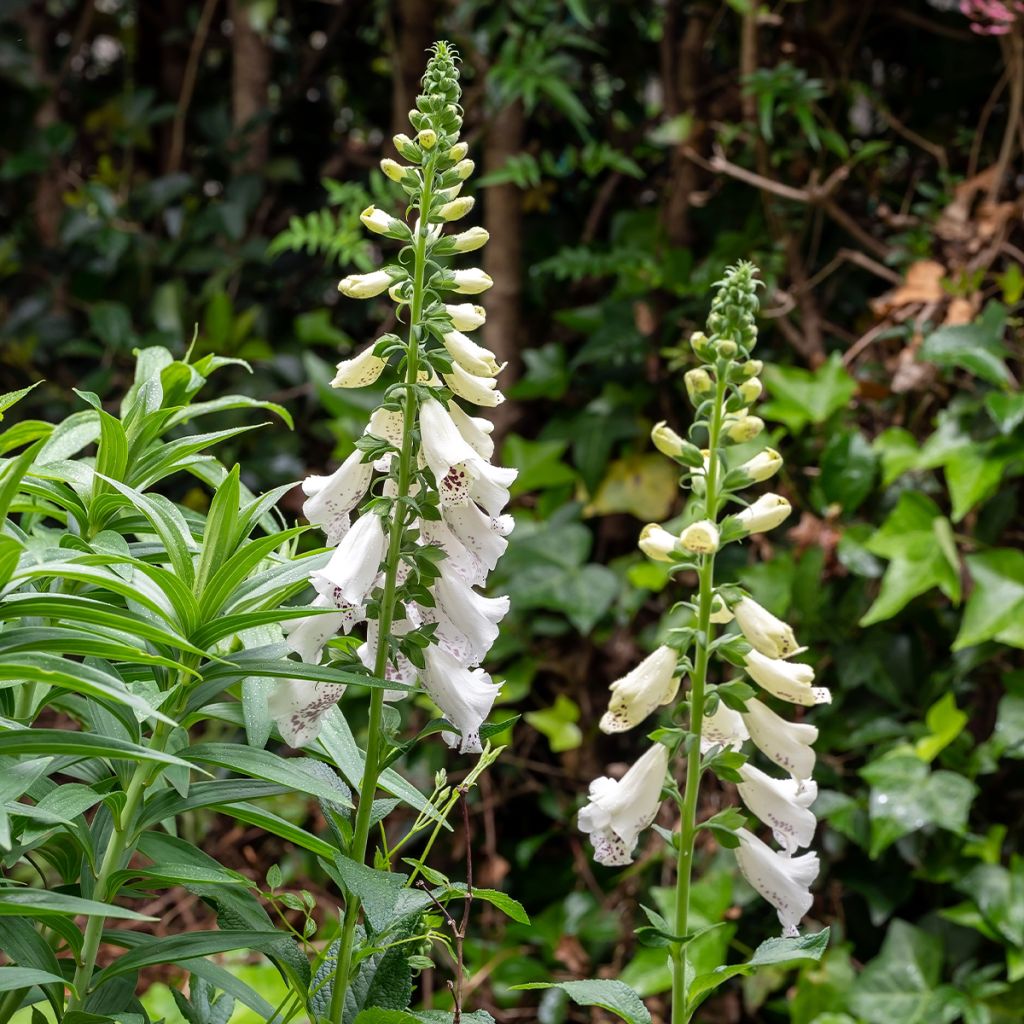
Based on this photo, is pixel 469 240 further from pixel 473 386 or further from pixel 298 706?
pixel 298 706

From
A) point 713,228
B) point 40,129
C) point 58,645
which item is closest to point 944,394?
point 713,228

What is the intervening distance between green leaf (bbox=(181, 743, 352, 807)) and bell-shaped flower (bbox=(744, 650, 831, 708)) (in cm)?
25

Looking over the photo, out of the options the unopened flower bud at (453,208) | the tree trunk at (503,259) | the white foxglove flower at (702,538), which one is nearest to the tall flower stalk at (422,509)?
the unopened flower bud at (453,208)

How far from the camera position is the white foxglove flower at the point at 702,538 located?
2.24ft

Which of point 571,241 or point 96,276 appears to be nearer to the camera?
point 571,241

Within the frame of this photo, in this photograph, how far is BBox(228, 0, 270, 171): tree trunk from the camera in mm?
2684

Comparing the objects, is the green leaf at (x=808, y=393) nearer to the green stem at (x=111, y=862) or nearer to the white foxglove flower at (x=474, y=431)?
the white foxglove flower at (x=474, y=431)

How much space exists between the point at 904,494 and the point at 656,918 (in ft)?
3.99

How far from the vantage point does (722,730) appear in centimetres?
75

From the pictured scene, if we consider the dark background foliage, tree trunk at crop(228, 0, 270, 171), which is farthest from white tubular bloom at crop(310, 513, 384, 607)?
tree trunk at crop(228, 0, 270, 171)

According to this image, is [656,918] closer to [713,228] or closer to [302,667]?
[302,667]

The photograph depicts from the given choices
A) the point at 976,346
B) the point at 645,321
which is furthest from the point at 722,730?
the point at 645,321

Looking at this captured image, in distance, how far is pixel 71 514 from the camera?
834 mm

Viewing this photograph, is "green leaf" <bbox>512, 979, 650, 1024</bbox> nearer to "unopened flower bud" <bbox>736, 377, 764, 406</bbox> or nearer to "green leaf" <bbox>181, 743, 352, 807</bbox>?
"green leaf" <bbox>181, 743, 352, 807</bbox>
